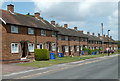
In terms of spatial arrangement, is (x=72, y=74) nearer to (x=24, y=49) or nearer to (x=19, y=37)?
(x=19, y=37)

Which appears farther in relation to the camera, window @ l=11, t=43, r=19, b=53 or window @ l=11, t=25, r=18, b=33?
window @ l=11, t=25, r=18, b=33

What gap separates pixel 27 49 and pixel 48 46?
25.8 feet

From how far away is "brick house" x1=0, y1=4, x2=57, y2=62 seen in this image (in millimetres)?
28562

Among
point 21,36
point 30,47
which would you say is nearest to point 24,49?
point 30,47

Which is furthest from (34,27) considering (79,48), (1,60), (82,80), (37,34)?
(79,48)

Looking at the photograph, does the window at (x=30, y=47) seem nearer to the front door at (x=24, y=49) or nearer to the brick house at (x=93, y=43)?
the front door at (x=24, y=49)

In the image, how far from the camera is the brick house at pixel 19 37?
93.7ft

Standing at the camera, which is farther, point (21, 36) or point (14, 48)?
point (21, 36)

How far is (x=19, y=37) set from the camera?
31.5 m

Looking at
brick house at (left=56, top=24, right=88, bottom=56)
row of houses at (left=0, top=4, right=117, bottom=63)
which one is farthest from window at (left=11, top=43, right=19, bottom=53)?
brick house at (left=56, top=24, right=88, bottom=56)

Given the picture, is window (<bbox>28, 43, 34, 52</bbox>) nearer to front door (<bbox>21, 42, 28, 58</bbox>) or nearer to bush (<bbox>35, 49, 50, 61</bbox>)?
front door (<bbox>21, 42, 28, 58</bbox>)

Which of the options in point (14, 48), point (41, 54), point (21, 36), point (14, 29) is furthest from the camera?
point (41, 54)

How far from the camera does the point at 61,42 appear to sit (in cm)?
4938

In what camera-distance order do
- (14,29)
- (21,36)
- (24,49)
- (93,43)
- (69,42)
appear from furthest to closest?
(93,43)
(69,42)
(24,49)
(21,36)
(14,29)
